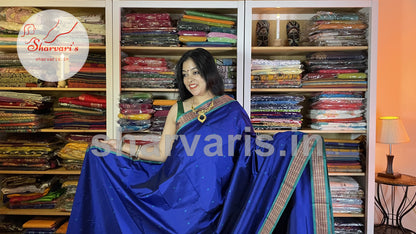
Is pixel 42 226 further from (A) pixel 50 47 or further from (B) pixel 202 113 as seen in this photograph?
(B) pixel 202 113

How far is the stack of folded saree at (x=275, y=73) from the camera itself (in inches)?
103

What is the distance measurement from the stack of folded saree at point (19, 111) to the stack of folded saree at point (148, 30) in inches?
34.5

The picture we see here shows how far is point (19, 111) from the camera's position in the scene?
2.66 metres

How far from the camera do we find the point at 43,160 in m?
2.67

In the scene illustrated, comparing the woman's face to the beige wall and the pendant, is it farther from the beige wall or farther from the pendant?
the beige wall

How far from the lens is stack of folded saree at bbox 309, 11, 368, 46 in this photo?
2.55 meters

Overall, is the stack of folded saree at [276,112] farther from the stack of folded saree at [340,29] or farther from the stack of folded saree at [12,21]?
the stack of folded saree at [12,21]

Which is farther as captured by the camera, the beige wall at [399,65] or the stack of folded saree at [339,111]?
the beige wall at [399,65]

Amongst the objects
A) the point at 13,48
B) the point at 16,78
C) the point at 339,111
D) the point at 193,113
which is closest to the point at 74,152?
the point at 16,78

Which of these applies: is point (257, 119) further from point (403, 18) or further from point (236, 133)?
point (403, 18)

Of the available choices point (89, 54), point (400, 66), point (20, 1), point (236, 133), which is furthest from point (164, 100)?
point (400, 66)

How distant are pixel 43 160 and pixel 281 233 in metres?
1.98

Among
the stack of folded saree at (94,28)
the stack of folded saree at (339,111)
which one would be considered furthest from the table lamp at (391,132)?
the stack of folded saree at (94,28)

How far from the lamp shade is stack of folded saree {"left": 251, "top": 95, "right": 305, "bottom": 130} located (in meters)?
0.63
